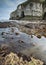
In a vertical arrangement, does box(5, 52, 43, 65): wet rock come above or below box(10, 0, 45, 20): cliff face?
above

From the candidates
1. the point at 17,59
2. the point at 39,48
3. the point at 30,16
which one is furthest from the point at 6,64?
the point at 30,16

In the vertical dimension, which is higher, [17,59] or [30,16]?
[17,59]

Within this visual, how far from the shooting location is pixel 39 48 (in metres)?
10.6

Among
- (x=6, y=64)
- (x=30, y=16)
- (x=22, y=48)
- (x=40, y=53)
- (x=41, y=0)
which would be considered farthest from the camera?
(x=41, y=0)

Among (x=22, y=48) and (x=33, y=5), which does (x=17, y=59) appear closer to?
(x=22, y=48)

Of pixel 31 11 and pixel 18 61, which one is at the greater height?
pixel 18 61

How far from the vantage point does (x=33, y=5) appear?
234ft

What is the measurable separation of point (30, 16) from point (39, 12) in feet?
15.0

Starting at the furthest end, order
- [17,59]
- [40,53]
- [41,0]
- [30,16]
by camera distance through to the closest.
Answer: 1. [41,0]
2. [30,16]
3. [40,53]
4. [17,59]

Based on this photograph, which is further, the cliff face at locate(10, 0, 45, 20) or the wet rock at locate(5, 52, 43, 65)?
the cliff face at locate(10, 0, 45, 20)

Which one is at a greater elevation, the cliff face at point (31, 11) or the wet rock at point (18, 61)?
the wet rock at point (18, 61)

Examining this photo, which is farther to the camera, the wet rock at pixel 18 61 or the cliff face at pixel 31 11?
the cliff face at pixel 31 11

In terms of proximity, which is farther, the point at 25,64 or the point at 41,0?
the point at 41,0

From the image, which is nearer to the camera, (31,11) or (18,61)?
(18,61)
